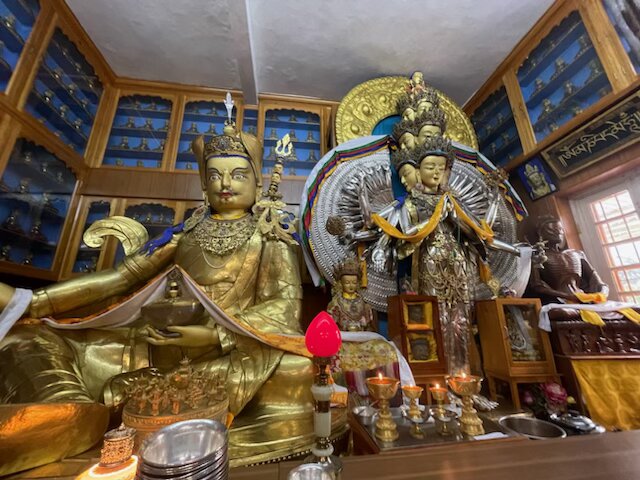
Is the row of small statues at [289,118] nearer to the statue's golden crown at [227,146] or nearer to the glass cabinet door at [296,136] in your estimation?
the glass cabinet door at [296,136]

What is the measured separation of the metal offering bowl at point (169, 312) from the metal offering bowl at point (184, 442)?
0.73 meters

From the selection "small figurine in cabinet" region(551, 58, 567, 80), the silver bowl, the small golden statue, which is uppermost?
"small figurine in cabinet" region(551, 58, 567, 80)

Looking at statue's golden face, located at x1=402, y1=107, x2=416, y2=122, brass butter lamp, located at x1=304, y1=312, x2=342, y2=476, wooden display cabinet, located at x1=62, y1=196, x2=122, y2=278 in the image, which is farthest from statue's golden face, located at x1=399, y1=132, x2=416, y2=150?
wooden display cabinet, located at x1=62, y1=196, x2=122, y2=278

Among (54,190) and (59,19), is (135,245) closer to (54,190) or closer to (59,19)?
(54,190)

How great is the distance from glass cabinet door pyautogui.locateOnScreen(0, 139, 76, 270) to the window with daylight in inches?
185

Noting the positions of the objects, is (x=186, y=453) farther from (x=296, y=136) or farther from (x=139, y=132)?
(x=139, y=132)

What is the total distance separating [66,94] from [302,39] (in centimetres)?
225

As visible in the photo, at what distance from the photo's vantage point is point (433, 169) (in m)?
2.30

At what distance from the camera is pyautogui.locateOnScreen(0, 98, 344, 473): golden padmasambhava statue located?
1021 millimetres

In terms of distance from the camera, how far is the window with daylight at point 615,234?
7.27 feet

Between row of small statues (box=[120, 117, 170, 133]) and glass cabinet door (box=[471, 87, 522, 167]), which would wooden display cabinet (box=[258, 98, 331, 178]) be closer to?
row of small statues (box=[120, 117, 170, 133])

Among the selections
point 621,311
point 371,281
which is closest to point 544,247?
point 621,311

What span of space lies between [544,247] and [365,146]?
5.77 ft

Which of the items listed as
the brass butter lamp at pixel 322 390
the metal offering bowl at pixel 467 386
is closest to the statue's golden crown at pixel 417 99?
the metal offering bowl at pixel 467 386
